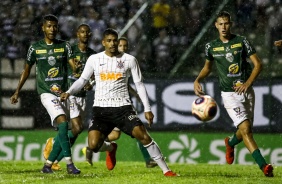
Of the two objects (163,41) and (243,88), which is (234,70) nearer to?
(243,88)

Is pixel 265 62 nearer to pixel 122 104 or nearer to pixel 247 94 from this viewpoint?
pixel 247 94

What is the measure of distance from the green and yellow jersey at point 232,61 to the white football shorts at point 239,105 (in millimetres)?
114

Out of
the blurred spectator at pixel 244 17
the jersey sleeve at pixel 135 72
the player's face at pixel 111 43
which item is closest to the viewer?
the jersey sleeve at pixel 135 72

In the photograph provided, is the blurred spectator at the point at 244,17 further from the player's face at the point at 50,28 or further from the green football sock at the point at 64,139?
the green football sock at the point at 64,139

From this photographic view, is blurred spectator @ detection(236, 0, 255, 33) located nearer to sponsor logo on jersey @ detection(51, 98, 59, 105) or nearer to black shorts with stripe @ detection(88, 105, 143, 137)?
sponsor logo on jersey @ detection(51, 98, 59, 105)

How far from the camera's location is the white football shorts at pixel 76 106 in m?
11.8

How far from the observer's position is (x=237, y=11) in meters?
13.9

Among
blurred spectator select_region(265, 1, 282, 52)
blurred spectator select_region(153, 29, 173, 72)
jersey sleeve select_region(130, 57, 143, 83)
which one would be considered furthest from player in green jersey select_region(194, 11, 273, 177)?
blurred spectator select_region(153, 29, 173, 72)

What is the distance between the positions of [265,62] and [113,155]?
3417 millimetres

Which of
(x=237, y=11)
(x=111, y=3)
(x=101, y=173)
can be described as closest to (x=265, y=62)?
(x=237, y=11)

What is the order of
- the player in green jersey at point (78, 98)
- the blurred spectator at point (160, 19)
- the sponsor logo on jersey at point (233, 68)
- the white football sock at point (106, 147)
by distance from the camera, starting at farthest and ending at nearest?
the blurred spectator at point (160, 19), the player in green jersey at point (78, 98), the white football sock at point (106, 147), the sponsor logo on jersey at point (233, 68)

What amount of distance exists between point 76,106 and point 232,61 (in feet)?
8.49

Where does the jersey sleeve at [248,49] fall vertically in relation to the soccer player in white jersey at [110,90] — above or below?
above

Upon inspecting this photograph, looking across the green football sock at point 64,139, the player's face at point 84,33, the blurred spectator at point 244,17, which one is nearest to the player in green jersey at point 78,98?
the player's face at point 84,33
